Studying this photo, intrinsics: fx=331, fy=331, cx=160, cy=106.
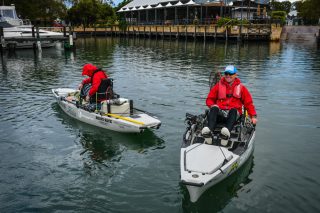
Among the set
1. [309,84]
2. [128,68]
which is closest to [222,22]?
[128,68]

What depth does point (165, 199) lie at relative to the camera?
838cm

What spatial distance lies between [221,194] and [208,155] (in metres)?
1.10

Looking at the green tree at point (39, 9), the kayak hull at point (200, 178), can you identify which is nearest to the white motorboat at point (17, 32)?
the green tree at point (39, 9)

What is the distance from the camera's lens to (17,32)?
144 ft

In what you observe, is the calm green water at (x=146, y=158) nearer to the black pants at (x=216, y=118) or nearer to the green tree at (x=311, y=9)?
the black pants at (x=216, y=118)

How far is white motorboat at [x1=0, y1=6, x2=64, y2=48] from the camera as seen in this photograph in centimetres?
4342

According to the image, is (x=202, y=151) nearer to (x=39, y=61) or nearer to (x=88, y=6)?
(x=39, y=61)

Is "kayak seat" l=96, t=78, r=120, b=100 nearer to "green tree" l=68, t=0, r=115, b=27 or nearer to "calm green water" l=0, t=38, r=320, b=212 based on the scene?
"calm green water" l=0, t=38, r=320, b=212

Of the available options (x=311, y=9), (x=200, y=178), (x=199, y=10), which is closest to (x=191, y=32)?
(x=199, y=10)

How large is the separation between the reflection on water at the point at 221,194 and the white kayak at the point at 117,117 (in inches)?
151

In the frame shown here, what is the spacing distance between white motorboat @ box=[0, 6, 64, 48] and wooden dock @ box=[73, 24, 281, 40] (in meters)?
27.6

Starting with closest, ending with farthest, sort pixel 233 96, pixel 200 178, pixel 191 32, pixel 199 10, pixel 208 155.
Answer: pixel 200 178, pixel 208 155, pixel 233 96, pixel 191 32, pixel 199 10

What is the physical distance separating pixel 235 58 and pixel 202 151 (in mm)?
29014

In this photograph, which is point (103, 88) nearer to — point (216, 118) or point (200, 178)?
point (216, 118)
